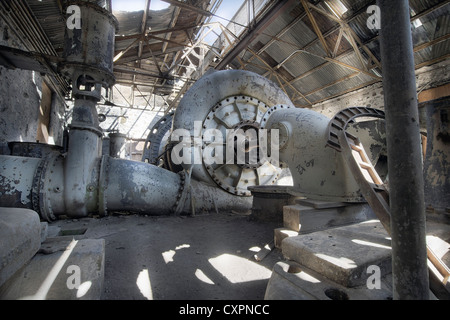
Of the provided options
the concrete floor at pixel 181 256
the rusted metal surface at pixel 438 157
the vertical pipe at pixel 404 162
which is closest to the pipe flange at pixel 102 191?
the concrete floor at pixel 181 256

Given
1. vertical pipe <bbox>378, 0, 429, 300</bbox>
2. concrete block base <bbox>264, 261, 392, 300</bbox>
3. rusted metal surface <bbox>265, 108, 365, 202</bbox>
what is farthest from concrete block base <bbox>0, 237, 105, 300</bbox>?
rusted metal surface <bbox>265, 108, 365, 202</bbox>

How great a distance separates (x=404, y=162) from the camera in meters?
0.89

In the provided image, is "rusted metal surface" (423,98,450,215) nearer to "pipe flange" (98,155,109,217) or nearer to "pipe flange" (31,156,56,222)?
"pipe flange" (98,155,109,217)

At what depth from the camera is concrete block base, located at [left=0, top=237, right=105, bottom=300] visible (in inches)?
42.8

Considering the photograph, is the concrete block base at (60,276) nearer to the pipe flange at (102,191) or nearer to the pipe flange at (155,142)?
the pipe flange at (102,191)

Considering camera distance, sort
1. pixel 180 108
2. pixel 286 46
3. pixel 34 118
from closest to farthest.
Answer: pixel 180 108 → pixel 34 118 → pixel 286 46

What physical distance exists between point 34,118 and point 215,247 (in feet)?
22.4

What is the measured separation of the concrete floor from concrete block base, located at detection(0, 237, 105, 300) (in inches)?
9.9

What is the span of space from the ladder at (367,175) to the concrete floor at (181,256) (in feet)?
3.05

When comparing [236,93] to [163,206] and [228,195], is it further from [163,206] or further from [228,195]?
[163,206]

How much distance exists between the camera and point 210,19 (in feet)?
29.4

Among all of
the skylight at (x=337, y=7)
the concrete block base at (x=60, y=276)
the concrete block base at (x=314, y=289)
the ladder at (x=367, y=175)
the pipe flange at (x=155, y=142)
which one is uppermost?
the skylight at (x=337, y=7)

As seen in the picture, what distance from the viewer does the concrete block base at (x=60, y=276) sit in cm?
109
